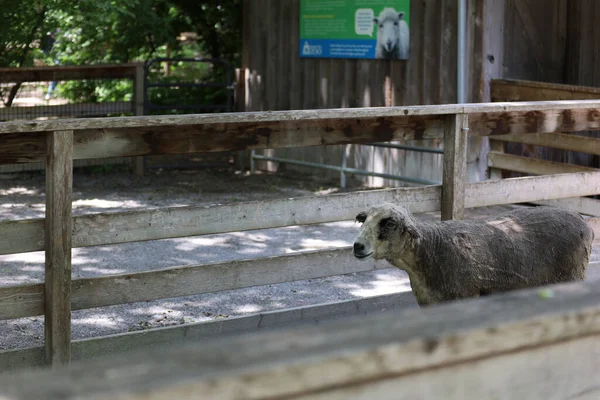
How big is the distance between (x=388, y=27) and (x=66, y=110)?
4770mm

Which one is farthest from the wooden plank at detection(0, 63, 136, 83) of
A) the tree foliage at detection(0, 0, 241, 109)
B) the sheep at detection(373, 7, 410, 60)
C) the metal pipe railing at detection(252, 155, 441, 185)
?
the sheep at detection(373, 7, 410, 60)

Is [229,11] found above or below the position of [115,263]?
above

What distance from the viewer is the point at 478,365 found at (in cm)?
193

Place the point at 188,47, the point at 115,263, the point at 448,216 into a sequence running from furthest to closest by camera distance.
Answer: the point at 188,47 < the point at 115,263 < the point at 448,216

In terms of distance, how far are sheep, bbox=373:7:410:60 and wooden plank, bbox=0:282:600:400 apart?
32.9ft

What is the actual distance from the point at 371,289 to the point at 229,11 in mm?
8985

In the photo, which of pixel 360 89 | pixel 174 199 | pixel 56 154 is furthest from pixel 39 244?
pixel 360 89

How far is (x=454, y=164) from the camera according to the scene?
19.7 ft

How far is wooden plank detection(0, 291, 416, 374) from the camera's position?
4811 mm

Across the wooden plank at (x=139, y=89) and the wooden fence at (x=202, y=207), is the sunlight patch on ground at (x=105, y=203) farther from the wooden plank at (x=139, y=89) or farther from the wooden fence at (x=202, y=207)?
the wooden fence at (x=202, y=207)

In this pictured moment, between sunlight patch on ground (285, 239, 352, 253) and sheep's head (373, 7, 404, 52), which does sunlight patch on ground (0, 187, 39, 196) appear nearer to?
sunlight patch on ground (285, 239, 352, 253)

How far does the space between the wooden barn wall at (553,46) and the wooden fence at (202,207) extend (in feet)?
16.2

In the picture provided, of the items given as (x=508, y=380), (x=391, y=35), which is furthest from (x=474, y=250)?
(x=391, y=35)

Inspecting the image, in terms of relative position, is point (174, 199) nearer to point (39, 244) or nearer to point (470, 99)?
point (470, 99)
